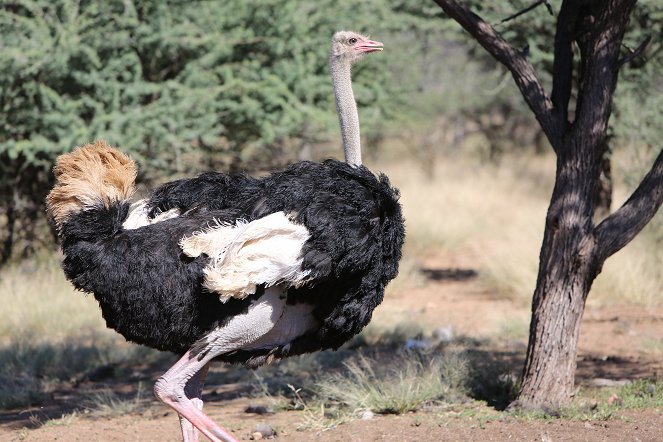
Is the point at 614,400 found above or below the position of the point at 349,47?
below

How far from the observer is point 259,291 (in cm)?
406

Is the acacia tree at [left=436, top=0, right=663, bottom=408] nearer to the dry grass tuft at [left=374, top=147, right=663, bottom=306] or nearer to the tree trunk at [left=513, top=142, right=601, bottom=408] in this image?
the tree trunk at [left=513, top=142, right=601, bottom=408]

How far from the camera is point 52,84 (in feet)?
29.5

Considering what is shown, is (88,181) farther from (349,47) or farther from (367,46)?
(367,46)

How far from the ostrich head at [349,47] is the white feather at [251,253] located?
1209 mm

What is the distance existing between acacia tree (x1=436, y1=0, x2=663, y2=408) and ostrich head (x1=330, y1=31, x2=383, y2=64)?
0.54 metres

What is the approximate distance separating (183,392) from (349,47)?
6.24 ft

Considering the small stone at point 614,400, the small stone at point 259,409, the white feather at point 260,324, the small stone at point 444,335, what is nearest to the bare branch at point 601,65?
the small stone at point 614,400

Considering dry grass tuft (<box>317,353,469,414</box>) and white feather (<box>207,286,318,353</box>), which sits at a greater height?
white feather (<box>207,286,318,353</box>)

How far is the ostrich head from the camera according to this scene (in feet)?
16.3

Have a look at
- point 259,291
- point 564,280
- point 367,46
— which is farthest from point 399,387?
point 367,46

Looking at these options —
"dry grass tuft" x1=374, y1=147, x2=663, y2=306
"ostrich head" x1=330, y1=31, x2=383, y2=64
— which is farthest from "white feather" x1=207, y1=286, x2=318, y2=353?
"dry grass tuft" x1=374, y1=147, x2=663, y2=306

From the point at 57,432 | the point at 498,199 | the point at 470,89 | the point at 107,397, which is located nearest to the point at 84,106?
→ the point at 107,397

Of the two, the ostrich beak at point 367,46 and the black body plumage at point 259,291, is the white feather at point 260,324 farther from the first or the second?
the ostrich beak at point 367,46
